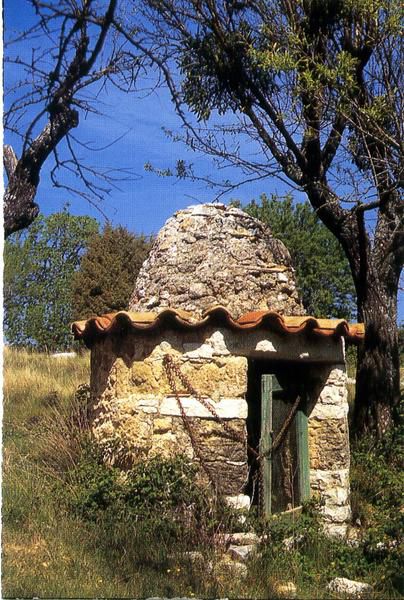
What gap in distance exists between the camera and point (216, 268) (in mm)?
7051

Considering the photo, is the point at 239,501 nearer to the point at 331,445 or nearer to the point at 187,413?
the point at 187,413

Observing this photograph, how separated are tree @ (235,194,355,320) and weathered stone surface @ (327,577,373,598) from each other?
16.5ft

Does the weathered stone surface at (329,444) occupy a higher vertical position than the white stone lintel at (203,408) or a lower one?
lower

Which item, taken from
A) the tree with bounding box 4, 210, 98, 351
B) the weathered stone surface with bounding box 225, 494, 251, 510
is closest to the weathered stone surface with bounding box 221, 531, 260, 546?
the weathered stone surface with bounding box 225, 494, 251, 510

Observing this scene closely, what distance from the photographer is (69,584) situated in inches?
Result: 202

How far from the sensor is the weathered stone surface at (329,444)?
275 inches

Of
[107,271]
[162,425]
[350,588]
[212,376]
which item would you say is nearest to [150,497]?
[162,425]

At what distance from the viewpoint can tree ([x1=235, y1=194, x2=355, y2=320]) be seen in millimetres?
10336

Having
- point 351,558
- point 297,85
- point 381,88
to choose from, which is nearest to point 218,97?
point 297,85

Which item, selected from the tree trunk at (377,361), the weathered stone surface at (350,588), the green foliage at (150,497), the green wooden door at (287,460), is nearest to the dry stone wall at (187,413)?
the green foliage at (150,497)

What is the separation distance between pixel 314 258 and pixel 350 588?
5771 mm

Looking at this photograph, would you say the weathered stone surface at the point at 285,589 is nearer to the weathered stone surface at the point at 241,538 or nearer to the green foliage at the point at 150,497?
the weathered stone surface at the point at 241,538

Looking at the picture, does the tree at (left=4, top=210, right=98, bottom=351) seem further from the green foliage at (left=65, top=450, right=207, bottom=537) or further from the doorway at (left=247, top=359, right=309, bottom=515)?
the doorway at (left=247, top=359, right=309, bottom=515)

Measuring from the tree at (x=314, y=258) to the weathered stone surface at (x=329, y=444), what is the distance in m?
3.27
